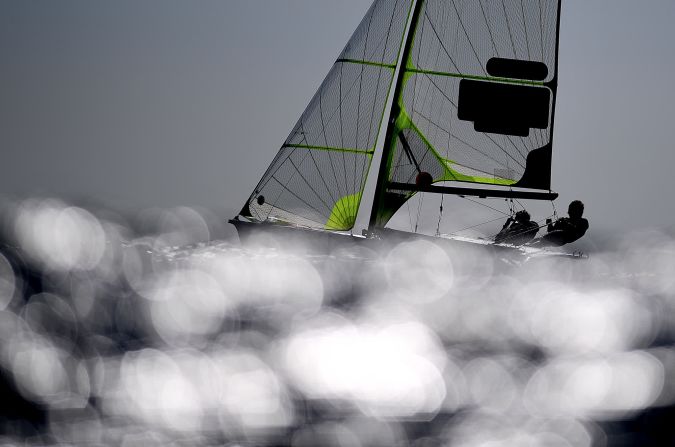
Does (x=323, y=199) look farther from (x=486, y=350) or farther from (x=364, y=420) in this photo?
(x=364, y=420)

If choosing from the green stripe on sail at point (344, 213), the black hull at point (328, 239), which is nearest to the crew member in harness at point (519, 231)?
the black hull at point (328, 239)

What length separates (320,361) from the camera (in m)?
27.3

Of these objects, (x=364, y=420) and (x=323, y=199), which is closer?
(x=364, y=420)

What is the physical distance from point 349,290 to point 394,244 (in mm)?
13008

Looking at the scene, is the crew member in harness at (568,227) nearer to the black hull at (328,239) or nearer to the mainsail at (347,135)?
the black hull at (328,239)

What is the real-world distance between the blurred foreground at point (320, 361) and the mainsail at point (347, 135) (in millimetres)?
2466

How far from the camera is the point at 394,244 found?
114ft

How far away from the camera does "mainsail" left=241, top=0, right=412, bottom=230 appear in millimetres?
34500

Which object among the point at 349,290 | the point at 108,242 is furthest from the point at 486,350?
the point at 108,242

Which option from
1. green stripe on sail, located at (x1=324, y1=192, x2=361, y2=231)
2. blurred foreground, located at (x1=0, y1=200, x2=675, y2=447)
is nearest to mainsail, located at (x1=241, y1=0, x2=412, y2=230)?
green stripe on sail, located at (x1=324, y1=192, x2=361, y2=231)

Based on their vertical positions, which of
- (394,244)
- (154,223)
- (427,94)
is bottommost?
(154,223)

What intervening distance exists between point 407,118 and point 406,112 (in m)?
0.20

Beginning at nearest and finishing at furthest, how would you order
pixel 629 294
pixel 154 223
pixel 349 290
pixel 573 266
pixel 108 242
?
pixel 349 290
pixel 629 294
pixel 108 242
pixel 573 266
pixel 154 223

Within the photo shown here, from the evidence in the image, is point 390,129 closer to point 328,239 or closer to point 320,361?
point 328,239
